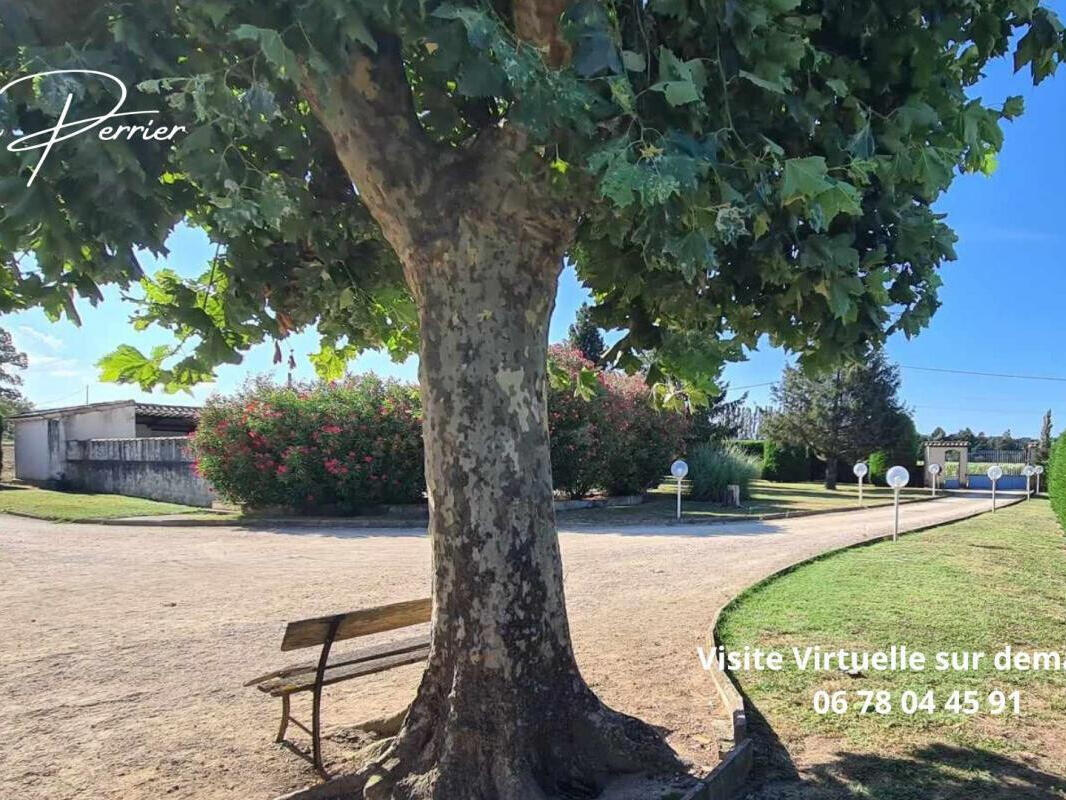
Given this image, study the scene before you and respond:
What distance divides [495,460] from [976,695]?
3792 millimetres

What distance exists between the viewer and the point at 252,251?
4.47 metres

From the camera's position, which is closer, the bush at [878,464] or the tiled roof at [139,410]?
the tiled roof at [139,410]

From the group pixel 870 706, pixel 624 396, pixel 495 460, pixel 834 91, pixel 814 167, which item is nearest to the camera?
pixel 814 167

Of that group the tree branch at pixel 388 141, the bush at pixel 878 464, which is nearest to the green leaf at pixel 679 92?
the tree branch at pixel 388 141

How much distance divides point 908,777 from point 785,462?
37337mm

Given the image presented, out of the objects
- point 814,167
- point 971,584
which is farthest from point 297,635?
point 971,584

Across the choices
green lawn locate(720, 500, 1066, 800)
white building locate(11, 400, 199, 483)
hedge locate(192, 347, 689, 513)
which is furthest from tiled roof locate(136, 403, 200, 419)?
green lawn locate(720, 500, 1066, 800)

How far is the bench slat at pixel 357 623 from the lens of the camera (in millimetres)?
4098

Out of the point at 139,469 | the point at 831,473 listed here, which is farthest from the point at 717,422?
the point at 139,469

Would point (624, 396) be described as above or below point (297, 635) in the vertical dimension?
above

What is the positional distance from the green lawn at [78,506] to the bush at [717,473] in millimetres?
13969

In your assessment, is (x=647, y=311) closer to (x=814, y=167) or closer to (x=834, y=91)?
(x=834, y=91)

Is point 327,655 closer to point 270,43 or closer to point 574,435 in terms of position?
point 270,43

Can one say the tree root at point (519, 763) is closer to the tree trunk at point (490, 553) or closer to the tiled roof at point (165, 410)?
the tree trunk at point (490, 553)
